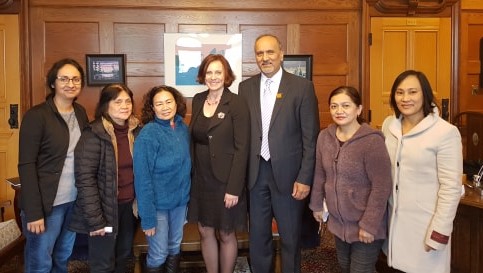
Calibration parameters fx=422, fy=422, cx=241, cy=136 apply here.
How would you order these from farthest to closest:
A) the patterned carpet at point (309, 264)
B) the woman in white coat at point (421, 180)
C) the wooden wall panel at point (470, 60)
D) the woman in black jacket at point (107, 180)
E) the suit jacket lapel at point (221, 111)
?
the wooden wall panel at point (470, 60) < the patterned carpet at point (309, 264) < the suit jacket lapel at point (221, 111) < the woman in black jacket at point (107, 180) < the woman in white coat at point (421, 180)

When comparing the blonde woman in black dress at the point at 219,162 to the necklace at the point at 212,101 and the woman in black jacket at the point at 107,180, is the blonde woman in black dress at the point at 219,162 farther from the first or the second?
the woman in black jacket at the point at 107,180

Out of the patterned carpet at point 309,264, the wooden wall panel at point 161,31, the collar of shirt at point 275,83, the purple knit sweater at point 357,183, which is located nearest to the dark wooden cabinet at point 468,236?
the purple knit sweater at point 357,183

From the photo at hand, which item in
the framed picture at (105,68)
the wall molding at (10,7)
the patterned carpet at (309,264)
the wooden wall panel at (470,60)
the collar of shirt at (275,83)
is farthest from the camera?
the wooden wall panel at (470,60)

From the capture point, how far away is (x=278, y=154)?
222 cm

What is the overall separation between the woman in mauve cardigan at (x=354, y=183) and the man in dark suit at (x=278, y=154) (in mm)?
201

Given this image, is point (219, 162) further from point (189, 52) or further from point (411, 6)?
point (411, 6)

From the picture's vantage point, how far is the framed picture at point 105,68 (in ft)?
13.2

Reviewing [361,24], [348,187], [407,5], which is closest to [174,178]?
[348,187]

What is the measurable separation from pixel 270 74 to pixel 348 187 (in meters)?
0.75

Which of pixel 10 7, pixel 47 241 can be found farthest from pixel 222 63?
pixel 10 7

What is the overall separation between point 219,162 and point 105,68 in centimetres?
233

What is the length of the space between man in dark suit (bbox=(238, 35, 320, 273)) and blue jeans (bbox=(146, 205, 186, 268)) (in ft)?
1.31

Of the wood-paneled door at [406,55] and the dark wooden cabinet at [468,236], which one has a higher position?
the wood-paneled door at [406,55]

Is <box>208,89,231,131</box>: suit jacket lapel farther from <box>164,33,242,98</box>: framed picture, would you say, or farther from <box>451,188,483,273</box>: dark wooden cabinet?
<box>164,33,242,98</box>: framed picture
